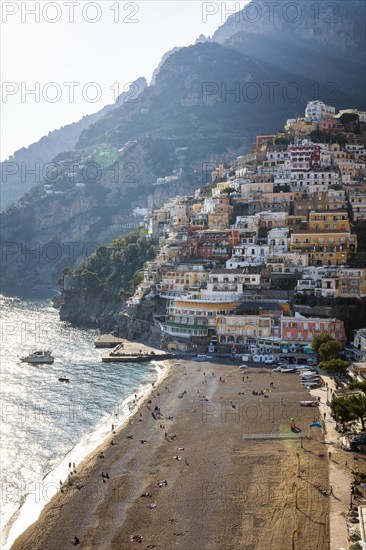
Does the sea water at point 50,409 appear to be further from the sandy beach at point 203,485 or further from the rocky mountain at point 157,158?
the rocky mountain at point 157,158

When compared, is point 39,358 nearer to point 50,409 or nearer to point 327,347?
point 50,409

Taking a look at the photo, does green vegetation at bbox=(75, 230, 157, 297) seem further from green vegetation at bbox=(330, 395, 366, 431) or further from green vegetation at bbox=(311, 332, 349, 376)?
green vegetation at bbox=(330, 395, 366, 431)

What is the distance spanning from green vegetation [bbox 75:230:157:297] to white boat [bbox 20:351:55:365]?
24.1 m

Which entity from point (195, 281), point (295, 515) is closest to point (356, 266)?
point (195, 281)

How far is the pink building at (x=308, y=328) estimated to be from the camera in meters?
60.4

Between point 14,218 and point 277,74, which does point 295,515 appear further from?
point 277,74

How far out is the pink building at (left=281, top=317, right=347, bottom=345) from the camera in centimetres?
6044

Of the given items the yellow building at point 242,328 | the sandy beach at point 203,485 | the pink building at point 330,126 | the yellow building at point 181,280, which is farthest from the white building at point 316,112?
the sandy beach at point 203,485

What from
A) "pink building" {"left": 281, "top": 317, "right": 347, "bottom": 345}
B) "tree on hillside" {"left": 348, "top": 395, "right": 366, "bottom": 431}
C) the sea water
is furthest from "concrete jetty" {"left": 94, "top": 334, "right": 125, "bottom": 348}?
"tree on hillside" {"left": 348, "top": 395, "right": 366, "bottom": 431}

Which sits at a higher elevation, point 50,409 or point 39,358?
point 39,358

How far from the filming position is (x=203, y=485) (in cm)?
3409

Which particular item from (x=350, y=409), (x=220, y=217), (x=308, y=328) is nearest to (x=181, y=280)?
(x=220, y=217)

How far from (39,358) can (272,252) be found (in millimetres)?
29512

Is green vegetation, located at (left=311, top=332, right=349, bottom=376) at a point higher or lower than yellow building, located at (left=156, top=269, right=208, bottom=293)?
lower
